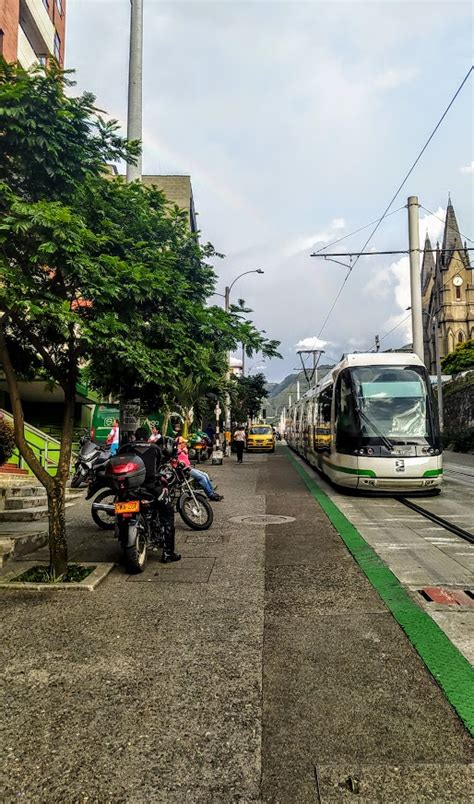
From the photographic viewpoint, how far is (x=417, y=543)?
25.2ft

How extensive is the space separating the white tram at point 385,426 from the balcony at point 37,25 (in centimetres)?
1775

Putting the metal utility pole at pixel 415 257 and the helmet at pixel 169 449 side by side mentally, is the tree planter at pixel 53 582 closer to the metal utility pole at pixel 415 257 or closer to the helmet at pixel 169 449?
the helmet at pixel 169 449

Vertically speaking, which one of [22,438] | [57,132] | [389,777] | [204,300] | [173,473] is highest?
[57,132]

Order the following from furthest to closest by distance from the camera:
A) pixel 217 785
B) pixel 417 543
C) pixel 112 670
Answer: pixel 417 543, pixel 112 670, pixel 217 785

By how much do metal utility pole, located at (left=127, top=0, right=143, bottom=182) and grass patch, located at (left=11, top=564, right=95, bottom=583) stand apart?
849 cm

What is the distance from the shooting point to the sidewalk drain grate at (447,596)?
5.08 m

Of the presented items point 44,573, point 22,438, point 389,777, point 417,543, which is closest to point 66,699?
point 389,777

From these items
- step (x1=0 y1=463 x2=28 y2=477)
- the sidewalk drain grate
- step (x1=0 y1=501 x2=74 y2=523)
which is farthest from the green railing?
the sidewalk drain grate

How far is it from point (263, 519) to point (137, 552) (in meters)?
3.97

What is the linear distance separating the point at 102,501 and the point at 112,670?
522cm

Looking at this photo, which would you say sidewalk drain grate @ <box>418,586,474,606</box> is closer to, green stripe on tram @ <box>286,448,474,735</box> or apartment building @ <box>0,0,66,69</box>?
green stripe on tram @ <box>286,448,474,735</box>

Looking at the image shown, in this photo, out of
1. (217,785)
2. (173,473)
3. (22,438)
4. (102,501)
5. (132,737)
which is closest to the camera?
(217,785)

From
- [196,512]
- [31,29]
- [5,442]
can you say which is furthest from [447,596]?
[31,29]

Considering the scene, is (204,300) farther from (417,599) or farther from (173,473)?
(417,599)
